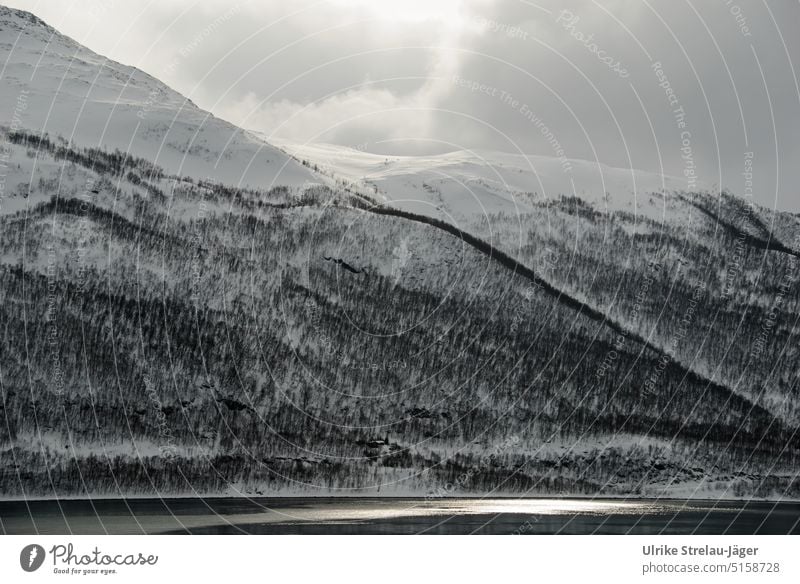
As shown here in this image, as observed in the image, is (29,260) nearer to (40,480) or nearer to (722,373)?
(40,480)

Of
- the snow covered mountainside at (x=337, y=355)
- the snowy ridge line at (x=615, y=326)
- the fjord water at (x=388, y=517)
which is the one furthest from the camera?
the snowy ridge line at (x=615, y=326)

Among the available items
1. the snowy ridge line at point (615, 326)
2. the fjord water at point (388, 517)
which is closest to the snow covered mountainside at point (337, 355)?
the snowy ridge line at point (615, 326)

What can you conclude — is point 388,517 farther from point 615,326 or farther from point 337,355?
point 615,326

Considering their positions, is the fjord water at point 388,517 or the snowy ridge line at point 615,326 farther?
the snowy ridge line at point 615,326

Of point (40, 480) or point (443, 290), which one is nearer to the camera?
point (40, 480)

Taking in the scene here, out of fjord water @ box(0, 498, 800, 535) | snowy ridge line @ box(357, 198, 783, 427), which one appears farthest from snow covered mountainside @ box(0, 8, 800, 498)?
fjord water @ box(0, 498, 800, 535)

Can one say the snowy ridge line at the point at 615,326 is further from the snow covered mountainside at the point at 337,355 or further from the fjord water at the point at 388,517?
the fjord water at the point at 388,517
